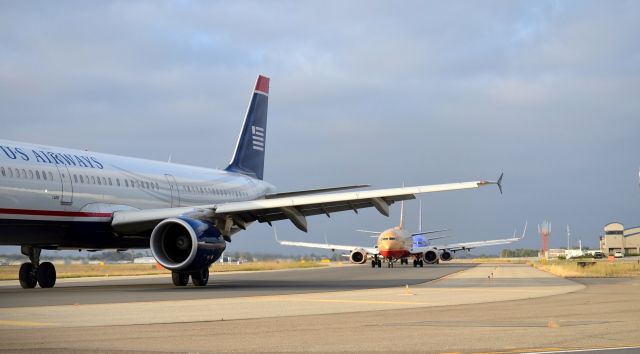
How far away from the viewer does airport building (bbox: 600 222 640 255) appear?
407 feet

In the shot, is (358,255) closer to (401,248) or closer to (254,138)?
(401,248)

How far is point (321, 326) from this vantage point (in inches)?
482

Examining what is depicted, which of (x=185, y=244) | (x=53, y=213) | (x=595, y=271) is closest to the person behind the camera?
(x=53, y=213)

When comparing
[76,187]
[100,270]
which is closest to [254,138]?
[76,187]

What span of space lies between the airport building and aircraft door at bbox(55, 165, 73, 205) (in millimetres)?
111743

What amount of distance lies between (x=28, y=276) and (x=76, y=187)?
3.86 metres

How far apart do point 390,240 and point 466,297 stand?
40.2 meters

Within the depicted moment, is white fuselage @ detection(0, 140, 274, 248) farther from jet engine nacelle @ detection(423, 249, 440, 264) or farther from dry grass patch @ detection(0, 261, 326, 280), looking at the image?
jet engine nacelle @ detection(423, 249, 440, 264)

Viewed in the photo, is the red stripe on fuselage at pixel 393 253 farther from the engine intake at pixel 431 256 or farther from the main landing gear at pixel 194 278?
the main landing gear at pixel 194 278

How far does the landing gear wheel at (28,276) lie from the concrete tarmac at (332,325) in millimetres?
8920

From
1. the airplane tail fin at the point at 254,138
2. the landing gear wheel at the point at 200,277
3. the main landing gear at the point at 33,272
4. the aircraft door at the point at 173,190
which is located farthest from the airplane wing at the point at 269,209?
the airplane tail fin at the point at 254,138

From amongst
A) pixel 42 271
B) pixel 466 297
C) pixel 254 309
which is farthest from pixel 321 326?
pixel 42 271

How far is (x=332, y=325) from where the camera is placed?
12.4 m

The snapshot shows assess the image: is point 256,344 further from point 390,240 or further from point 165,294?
point 390,240
